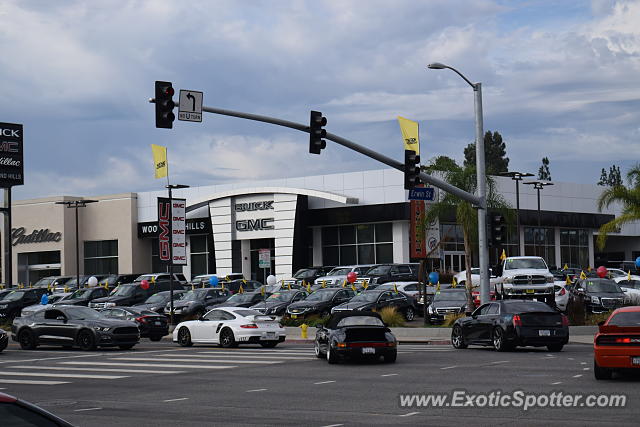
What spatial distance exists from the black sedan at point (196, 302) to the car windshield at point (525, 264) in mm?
13945

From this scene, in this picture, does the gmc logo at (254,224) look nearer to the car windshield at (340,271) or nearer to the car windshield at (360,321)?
the car windshield at (340,271)

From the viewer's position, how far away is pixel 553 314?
25.5 metres

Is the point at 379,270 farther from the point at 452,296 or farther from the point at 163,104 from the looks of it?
the point at 163,104

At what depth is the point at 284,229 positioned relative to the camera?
217ft

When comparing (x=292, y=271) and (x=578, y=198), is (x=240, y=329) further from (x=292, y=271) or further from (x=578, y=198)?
(x=578, y=198)

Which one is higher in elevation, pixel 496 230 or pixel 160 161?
pixel 160 161

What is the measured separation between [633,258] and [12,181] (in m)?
55.8

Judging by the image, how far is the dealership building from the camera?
64.2 metres

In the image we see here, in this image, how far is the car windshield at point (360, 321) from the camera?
23547mm

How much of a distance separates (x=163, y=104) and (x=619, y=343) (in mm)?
11946

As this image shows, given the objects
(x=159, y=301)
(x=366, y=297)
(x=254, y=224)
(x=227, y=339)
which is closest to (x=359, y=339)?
(x=227, y=339)

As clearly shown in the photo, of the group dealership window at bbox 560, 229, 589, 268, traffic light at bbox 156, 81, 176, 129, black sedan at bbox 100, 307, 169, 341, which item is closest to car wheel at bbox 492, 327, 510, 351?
traffic light at bbox 156, 81, 176, 129

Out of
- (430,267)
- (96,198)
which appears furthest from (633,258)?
(96,198)

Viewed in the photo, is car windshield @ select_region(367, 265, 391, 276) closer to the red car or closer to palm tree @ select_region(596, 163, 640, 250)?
palm tree @ select_region(596, 163, 640, 250)
